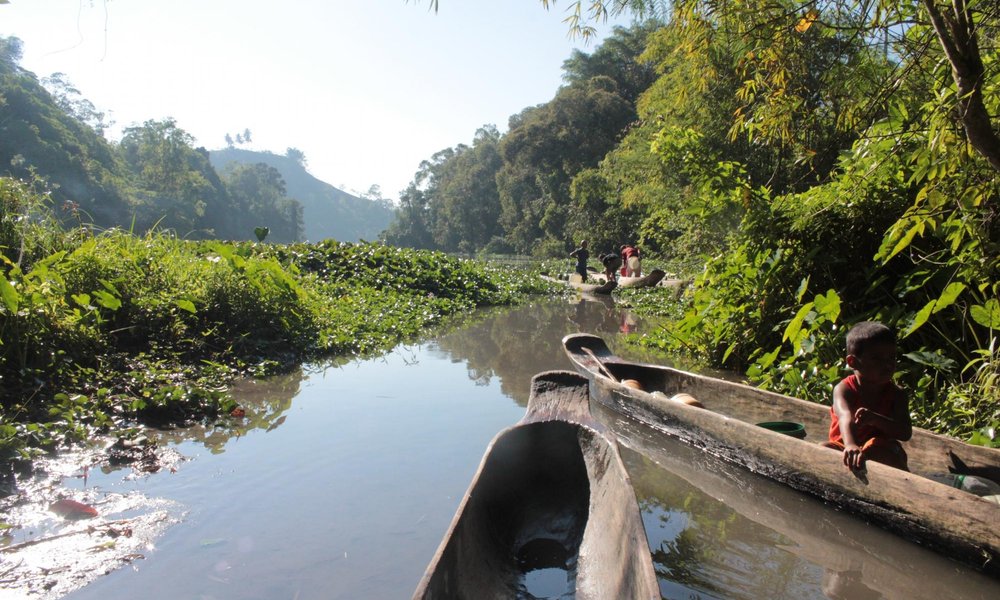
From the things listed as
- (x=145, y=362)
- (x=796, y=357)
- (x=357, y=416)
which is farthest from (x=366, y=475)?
(x=796, y=357)

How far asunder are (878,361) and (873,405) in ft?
0.92

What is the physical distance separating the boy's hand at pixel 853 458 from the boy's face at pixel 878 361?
1.27 ft

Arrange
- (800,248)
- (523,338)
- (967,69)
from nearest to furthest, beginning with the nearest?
(967,69) < (800,248) < (523,338)

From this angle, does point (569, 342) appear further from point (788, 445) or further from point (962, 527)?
point (962, 527)

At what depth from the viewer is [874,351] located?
3.08m

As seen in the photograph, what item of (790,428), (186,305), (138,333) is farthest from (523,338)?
(790,428)

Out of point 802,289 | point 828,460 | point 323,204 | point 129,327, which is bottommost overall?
point 828,460

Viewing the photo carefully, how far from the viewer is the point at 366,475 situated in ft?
12.1


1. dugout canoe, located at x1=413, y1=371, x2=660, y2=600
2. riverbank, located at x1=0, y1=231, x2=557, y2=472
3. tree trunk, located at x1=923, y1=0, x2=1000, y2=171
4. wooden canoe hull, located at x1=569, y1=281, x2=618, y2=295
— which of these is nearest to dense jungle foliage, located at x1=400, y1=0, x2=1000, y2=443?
tree trunk, located at x1=923, y1=0, x2=1000, y2=171

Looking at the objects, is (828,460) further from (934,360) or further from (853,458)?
(934,360)

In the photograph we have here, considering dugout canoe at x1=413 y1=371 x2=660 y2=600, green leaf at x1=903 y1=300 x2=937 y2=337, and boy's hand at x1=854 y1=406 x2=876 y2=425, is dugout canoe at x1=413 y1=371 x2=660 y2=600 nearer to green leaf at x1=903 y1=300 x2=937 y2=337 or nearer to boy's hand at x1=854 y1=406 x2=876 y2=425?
boy's hand at x1=854 y1=406 x2=876 y2=425

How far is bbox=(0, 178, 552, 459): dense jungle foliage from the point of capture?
409 cm

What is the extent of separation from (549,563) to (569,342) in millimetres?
3922

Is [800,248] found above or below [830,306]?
above
